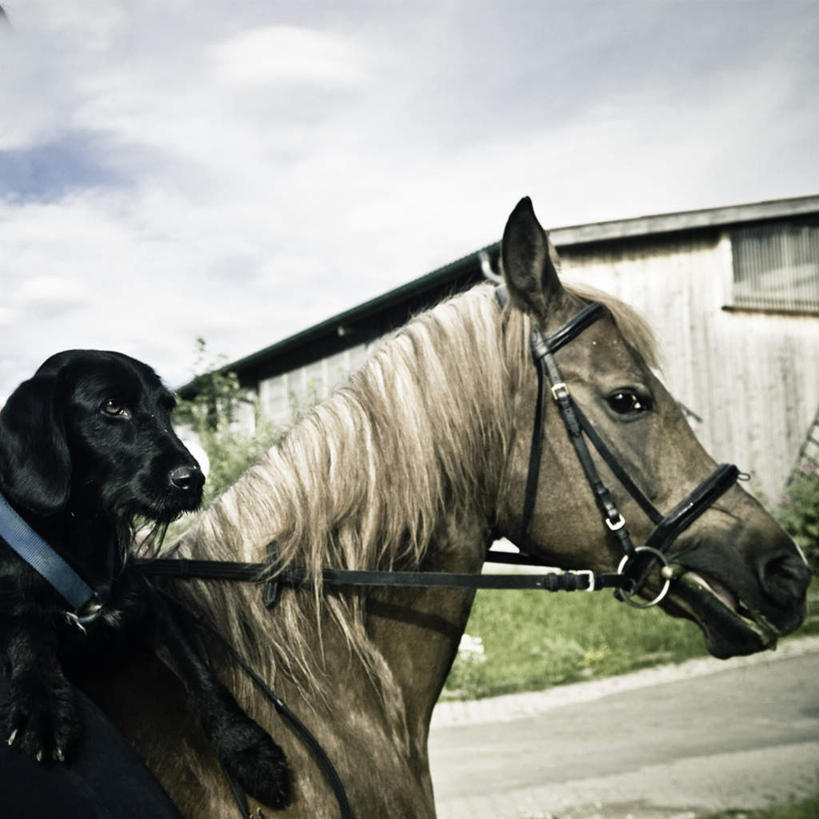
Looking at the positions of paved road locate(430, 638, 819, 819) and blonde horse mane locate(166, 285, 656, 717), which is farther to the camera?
paved road locate(430, 638, 819, 819)

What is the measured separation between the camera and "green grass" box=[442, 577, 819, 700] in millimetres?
9828

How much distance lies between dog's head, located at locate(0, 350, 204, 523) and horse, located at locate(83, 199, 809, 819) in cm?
47

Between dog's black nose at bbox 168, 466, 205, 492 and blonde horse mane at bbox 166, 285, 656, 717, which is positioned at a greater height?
dog's black nose at bbox 168, 466, 205, 492

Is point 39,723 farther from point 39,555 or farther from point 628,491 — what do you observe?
point 628,491

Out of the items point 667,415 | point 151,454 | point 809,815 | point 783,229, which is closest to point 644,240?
point 783,229

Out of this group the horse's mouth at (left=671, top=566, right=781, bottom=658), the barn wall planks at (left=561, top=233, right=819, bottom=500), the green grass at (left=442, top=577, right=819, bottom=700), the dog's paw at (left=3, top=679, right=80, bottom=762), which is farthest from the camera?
the barn wall planks at (left=561, top=233, right=819, bottom=500)

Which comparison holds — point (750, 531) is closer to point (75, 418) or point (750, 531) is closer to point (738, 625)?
point (738, 625)

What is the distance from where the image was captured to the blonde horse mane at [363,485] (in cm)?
231

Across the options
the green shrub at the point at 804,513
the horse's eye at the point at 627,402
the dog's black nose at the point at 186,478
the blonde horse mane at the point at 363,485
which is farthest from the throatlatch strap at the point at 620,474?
the green shrub at the point at 804,513

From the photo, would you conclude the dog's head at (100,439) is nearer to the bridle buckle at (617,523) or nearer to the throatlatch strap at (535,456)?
the throatlatch strap at (535,456)

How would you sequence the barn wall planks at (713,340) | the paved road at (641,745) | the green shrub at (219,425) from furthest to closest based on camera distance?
the barn wall planks at (713,340), the green shrub at (219,425), the paved road at (641,745)

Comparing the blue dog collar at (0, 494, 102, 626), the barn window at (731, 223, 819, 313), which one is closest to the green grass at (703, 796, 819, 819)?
the blue dog collar at (0, 494, 102, 626)

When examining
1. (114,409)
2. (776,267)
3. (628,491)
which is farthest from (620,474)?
(776,267)

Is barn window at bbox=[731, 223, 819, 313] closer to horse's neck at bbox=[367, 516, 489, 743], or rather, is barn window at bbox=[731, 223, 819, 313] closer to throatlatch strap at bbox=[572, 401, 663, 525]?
throatlatch strap at bbox=[572, 401, 663, 525]
